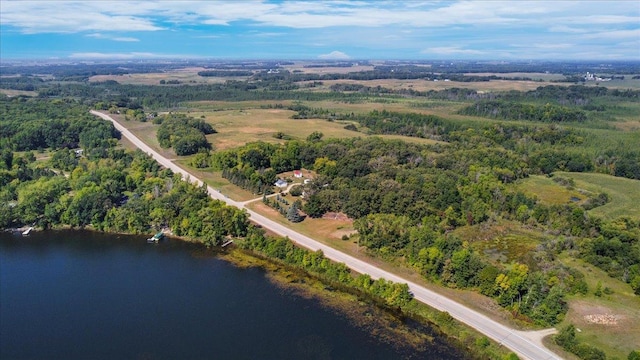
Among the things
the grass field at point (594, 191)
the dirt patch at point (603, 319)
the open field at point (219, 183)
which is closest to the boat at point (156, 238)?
the open field at point (219, 183)

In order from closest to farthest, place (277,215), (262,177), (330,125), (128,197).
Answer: (277,215), (128,197), (262,177), (330,125)

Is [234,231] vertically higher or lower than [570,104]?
lower

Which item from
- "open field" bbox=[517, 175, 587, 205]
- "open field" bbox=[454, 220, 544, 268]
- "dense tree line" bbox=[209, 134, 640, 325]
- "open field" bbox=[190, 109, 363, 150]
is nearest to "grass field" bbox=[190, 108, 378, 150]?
"open field" bbox=[190, 109, 363, 150]

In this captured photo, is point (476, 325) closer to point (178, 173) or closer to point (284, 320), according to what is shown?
point (284, 320)

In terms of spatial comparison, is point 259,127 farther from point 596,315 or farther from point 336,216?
point 596,315

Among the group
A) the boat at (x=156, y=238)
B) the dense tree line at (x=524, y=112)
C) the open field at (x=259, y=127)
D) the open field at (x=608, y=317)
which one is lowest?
the open field at (x=608, y=317)

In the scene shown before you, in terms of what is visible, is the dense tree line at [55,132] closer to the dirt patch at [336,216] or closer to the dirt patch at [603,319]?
the dirt patch at [336,216]

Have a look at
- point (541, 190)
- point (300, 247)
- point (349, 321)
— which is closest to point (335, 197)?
point (300, 247)

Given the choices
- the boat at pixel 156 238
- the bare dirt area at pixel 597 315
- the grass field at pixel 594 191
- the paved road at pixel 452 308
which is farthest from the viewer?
the grass field at pixel 594 191
